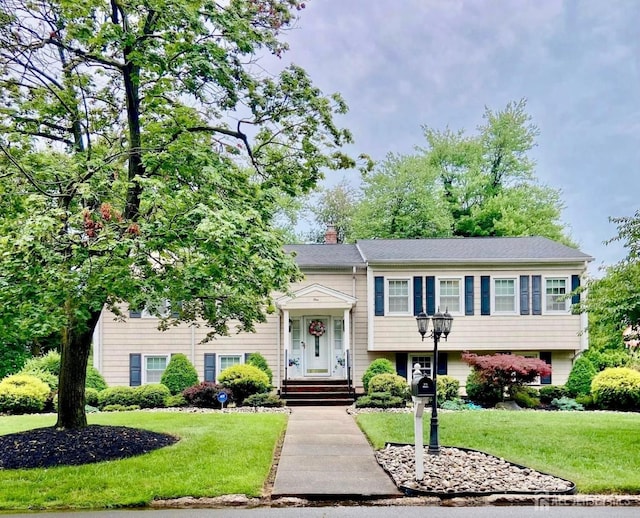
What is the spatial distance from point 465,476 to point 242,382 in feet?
32.7

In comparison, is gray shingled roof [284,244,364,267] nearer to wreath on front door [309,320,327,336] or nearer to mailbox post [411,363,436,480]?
wreath on front door [309,320,327,336]

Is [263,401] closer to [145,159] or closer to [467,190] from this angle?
[145,159]

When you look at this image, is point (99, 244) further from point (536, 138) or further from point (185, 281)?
point (536, 138)

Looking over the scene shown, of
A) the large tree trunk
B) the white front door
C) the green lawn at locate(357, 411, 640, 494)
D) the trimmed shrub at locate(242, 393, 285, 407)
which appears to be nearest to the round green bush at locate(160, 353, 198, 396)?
the trimmed shrub at locate(242, 393, 285, 407)

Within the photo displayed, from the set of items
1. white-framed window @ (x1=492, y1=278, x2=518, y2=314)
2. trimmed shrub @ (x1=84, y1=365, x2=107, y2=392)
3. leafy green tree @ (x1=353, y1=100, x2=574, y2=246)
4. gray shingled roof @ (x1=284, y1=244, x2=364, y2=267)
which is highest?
leafy green tree @ (x1=353, y1=100, x2=574, y2=246)

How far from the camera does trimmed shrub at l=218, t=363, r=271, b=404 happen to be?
16.4 meters

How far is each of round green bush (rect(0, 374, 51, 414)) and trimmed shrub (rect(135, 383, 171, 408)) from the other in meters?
2.51

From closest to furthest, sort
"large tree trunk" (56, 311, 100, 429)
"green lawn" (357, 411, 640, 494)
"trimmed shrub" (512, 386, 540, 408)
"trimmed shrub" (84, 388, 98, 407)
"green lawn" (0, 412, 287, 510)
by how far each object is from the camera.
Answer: "green lawn" (0, 412, 287, 510) → "green lawn" (357, 411, 640, 494) → "large tree trunk" (56, 311, 100, 429) → "trimmed shrub" (84, 388, 98, 407) → "trimmed shrub" (512, 386, 540, 408)

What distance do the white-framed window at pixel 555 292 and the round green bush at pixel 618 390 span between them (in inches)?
109

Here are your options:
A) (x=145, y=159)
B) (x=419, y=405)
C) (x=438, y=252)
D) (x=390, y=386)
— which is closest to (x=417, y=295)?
(x=438, y=252)

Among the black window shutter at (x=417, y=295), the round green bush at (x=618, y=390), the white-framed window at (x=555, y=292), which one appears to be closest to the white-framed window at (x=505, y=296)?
the white-framed window at (x=555, y=292)

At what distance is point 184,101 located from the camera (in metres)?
10.1

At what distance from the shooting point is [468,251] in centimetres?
1905

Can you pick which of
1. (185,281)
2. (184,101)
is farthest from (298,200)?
(185,281)
